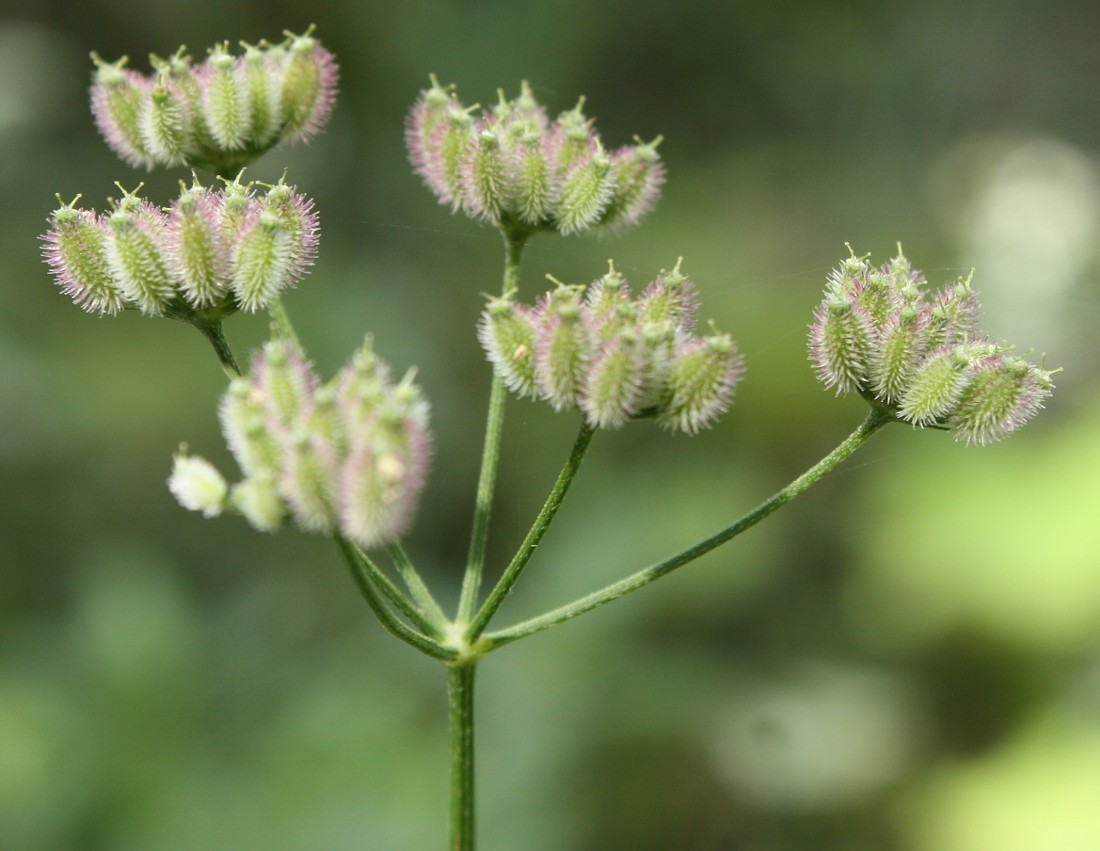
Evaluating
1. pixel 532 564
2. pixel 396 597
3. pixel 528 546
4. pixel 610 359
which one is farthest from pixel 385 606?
pixel 532 564

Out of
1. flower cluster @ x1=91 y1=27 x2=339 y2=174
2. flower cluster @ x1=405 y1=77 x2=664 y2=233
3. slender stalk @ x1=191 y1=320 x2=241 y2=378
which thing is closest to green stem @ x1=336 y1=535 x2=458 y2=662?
slender stalk @ x1=191 y1=320 x2=241 y2=378

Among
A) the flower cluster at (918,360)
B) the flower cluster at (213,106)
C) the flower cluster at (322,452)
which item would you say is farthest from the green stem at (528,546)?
the flower cluster at (213,106)

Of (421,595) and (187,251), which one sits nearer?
(187,251)

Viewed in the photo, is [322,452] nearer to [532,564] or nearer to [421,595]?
[421,595]

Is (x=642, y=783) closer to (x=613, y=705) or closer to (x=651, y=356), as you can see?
(x=613, y=705)

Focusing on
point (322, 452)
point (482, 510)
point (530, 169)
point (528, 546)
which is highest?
point (530, 169)

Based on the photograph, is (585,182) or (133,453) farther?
(133,453)

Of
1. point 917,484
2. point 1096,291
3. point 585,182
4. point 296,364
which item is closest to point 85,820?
point 296,364

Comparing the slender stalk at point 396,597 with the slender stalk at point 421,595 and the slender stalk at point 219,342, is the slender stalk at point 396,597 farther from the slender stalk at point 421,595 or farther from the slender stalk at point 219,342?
the slender stalk at point 219,342
